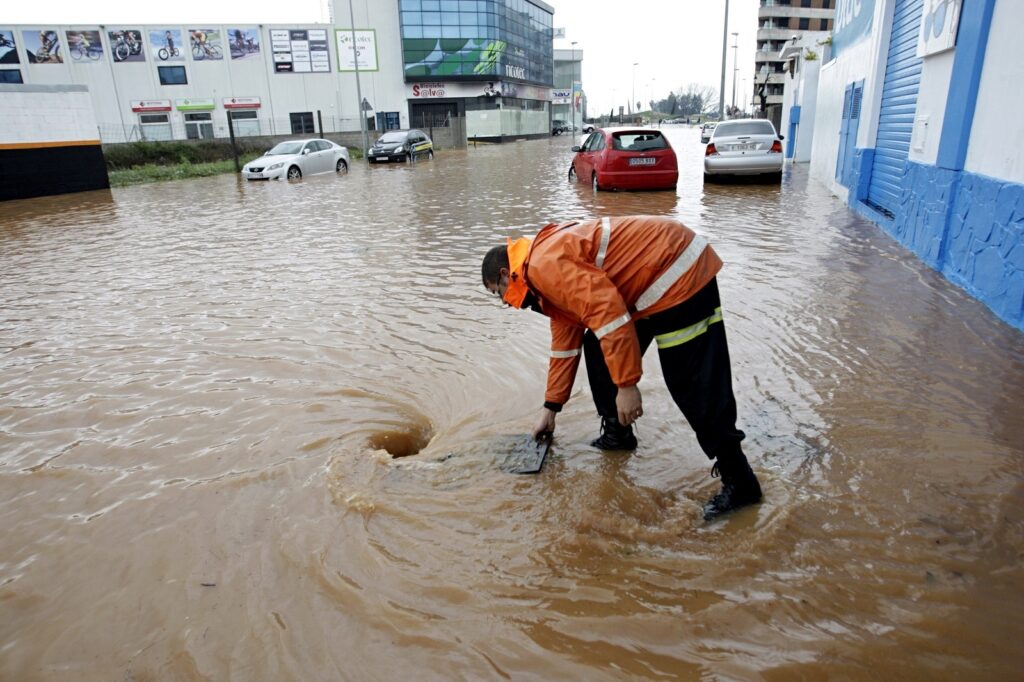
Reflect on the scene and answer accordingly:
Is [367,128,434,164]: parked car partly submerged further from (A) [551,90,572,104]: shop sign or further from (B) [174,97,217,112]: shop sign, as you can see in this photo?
(A) [551,90,572,104]: shop sign

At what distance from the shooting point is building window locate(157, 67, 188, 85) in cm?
4891

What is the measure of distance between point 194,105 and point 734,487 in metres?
56.2

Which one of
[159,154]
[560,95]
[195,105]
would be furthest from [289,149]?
[560,95]

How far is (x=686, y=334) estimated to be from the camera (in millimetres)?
2635

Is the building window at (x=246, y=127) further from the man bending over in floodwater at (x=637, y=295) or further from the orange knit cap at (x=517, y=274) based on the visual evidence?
the man bending over in floodwater at (x=637, y=295)

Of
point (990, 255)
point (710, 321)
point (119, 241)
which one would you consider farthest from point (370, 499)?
point (119, 241)

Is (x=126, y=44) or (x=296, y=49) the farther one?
(x=296, y=49)

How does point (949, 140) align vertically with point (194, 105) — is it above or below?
below

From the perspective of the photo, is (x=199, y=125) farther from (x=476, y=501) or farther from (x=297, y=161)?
(x=476, y=501)

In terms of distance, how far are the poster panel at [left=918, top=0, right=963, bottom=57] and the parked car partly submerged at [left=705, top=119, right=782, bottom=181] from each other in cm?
679

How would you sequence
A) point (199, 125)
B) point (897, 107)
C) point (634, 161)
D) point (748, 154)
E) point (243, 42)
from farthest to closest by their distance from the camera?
point (199, 125) < point (243, 42) < point (748, 154) < point (634, 161) < point (897, 107)

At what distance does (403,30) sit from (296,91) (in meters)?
9.97

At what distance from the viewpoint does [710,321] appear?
2.67m

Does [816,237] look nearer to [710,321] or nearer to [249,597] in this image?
[710,321]
